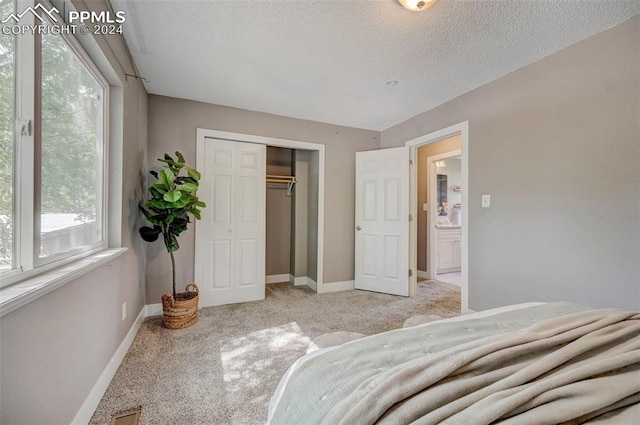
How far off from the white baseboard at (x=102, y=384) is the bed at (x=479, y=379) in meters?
1.24

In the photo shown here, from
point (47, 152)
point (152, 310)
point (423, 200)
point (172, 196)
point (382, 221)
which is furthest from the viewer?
point (423, 200)

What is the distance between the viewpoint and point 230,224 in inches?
123

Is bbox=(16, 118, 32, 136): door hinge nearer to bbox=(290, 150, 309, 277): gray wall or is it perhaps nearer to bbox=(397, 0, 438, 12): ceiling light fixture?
bbox=(397, 0, 438, 12): ceiling light fixture

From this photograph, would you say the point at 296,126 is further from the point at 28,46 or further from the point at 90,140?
the point at 28,46

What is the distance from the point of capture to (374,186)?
369cm

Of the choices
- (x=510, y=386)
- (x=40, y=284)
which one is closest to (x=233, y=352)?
(x=40, y=284)

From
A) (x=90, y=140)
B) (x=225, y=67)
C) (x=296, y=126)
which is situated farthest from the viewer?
(x=296, y=126)

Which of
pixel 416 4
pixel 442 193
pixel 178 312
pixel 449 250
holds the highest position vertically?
pixel 416 4

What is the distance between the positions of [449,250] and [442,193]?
1290 millimetres

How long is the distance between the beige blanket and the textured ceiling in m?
1.90

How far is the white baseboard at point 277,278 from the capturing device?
4078 millimetres

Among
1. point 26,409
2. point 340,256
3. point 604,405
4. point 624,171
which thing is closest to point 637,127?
point 624,171

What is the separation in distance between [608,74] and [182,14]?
295 centimetres

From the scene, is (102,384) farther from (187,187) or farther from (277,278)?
(277,278)
